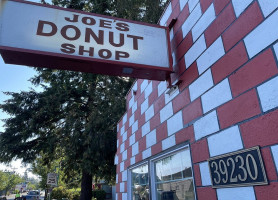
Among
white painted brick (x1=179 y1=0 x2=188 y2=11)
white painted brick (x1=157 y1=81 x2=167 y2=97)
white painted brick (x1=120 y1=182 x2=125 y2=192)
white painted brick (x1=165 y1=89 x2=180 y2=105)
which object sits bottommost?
white painted brick (x1=120 y1=182 x2=125 y2=192)

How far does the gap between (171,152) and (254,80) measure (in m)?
1.55

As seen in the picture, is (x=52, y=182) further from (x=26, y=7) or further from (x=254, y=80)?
(x=254, y=80)

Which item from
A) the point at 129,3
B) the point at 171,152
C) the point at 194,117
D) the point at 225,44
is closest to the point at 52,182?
the point at 129,3

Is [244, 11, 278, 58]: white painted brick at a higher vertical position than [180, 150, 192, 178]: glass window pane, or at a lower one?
higher

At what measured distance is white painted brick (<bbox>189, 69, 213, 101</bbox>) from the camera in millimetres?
2283

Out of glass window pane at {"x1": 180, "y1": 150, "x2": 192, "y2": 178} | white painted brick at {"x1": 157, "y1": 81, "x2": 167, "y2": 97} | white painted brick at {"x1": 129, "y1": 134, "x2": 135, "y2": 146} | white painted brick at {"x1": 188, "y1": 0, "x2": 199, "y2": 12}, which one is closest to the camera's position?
glass window pane at {"x1": 180, "y1": 150, "x2": 192, "y2": 178}

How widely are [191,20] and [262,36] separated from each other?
1.21 m

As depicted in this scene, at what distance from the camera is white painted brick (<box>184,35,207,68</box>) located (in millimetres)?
2467

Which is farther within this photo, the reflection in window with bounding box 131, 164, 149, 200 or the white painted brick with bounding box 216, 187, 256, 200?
the reflection in window with bounding box 131, 164, 149, 200

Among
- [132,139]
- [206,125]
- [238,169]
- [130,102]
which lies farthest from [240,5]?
[130,102]

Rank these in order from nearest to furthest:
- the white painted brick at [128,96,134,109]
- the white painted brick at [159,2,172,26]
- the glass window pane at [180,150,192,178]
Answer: the glass window pane at [180,150,192,178] → the white painted brick at [159,2,172,26] → the white painted brick at [128,96,134,109]

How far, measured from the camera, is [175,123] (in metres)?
2.88

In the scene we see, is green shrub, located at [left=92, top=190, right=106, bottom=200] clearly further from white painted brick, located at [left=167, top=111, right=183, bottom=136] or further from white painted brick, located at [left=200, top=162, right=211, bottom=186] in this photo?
white painted brick, located at [left=200, top=162, right=211, bottom=186]

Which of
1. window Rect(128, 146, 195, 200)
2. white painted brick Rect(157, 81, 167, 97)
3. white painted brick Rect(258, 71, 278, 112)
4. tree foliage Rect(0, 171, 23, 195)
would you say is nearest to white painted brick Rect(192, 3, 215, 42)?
white painted brick Rect(157, 81, 167, 97)
